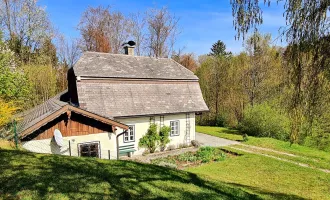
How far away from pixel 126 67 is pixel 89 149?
22.8 feet

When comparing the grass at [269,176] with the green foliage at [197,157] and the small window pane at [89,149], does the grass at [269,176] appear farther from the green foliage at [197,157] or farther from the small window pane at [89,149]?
the small window pane at [89,149]

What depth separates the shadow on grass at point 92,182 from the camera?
4527mm

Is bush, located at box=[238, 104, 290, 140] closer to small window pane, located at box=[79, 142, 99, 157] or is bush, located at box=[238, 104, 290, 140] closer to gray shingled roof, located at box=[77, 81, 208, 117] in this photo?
gray shingled roof, located at box=[77, 81, 208, 117]

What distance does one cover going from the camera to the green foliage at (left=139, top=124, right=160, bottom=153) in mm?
14414

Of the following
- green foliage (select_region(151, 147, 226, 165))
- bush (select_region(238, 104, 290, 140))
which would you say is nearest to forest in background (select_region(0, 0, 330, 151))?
bush (select_region(238, 104, 290, 140))

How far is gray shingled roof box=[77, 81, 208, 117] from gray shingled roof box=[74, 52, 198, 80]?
0.63m

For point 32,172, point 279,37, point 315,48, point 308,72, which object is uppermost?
point 279,37

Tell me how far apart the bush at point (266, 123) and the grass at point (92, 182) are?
14364 mm

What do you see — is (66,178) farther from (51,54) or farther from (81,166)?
(51,54)

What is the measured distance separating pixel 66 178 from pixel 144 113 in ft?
29.8

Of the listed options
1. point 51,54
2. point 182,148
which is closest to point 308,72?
point 182,148

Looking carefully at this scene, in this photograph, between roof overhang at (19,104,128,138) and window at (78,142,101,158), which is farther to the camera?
window at (78,142,101,158)

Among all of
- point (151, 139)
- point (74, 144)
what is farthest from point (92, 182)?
point (151, 139)

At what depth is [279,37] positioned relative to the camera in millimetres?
4074
